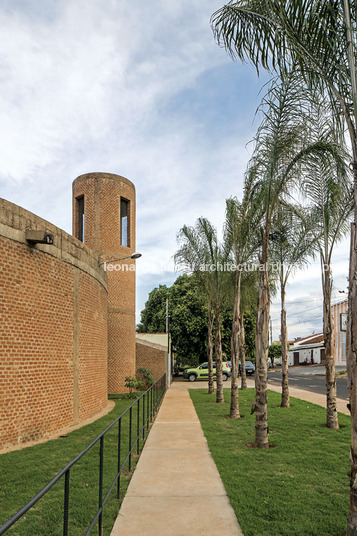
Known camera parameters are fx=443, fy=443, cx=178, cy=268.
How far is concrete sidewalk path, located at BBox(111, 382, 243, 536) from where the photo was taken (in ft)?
15.1

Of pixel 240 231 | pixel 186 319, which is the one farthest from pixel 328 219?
pixel 186 319

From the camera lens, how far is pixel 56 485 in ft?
11.8

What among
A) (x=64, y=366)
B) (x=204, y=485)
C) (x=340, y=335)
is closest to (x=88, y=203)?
(x=64, y=366)

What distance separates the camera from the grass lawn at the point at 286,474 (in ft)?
15.8

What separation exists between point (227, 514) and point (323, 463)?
3.21 m

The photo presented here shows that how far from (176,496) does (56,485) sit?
2.57 meters

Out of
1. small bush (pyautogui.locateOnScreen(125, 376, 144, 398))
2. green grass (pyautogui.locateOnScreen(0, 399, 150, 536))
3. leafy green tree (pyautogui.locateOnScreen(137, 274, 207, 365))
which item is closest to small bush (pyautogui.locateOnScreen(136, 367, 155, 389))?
small bush (pyautogui.locateOnScreen(125, 376, 144, 398))

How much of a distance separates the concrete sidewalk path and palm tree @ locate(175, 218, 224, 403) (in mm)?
7669

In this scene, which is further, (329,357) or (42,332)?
(329,357)

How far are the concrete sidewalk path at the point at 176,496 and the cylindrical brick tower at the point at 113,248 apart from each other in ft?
34.7

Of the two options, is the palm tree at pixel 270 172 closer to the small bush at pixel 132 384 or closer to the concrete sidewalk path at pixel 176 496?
the concrete sidewalk path at pixel 176 496

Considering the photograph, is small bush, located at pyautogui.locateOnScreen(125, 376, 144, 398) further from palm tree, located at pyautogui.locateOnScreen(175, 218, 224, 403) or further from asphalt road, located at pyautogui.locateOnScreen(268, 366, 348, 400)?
asphalt road, located at pyautogui.locateOnScreen(268, 366, 348, 400)

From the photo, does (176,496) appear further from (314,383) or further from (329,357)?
(314,383)

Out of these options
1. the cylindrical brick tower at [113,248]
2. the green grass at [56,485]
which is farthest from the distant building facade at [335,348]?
the green grass at [56,485]
